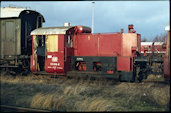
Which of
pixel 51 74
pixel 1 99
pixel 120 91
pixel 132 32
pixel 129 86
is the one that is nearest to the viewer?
pixel 1 99

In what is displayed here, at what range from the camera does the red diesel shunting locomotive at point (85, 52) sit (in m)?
10.4

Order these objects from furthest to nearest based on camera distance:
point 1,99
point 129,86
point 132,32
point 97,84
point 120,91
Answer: point 132,32 < point 97,84 < point 129,86 < point 120,91 < point 1,99

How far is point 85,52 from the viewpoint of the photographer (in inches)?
453

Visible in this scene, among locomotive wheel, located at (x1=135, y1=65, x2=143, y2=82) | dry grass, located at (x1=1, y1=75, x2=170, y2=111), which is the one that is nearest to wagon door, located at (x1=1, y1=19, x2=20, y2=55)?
dry grass, located at (x1=1, y1=75, x2=170, y2=111)

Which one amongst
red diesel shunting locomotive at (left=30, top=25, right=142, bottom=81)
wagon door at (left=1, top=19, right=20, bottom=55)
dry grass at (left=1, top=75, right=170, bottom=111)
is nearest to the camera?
dry grass at (left=1, top=75, right=170, bottom=111)

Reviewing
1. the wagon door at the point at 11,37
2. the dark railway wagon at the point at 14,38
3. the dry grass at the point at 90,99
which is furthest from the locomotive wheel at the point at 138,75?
Answer: the wagon door at the point at 11,37

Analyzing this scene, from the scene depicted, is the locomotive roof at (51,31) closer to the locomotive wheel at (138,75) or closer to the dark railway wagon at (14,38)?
the dark railway wagon at (14,38)

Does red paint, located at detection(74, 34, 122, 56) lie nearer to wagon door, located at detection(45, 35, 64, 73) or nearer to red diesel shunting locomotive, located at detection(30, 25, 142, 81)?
red diesel shunting locomotive, located at detection(30, 25, 142, 81)

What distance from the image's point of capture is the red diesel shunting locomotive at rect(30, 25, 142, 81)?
1041cm

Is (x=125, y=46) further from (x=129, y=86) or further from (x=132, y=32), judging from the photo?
(x=129, y=86)

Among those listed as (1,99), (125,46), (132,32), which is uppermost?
(132,32)

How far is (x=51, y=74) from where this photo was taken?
1152cm

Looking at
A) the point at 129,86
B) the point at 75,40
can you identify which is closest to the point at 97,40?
the point at 75,40

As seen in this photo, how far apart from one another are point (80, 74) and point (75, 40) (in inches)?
92.9
